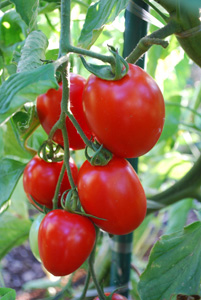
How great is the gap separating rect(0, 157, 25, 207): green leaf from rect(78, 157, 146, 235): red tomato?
0.64 ft

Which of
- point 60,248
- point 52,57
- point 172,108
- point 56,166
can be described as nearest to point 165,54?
point 172,108

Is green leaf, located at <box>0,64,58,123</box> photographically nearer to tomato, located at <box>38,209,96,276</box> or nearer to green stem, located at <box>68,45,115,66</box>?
green stem, located at <box>68,45,115,66</box>

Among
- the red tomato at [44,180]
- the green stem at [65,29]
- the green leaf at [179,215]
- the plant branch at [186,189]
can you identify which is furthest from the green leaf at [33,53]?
the green leaf at [179,215]

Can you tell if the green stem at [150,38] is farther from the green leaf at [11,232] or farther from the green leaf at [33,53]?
the green leaf at [11,232]

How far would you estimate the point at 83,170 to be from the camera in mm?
529

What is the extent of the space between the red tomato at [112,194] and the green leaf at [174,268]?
0.08 metres

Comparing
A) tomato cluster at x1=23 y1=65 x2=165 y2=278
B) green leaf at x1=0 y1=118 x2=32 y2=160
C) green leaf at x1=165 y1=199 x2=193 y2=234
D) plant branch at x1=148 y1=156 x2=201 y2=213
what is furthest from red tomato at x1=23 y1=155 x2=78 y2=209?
green leaf at x1=165 y1=199 x2=193 y2=234

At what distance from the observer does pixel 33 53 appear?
514 millimetres

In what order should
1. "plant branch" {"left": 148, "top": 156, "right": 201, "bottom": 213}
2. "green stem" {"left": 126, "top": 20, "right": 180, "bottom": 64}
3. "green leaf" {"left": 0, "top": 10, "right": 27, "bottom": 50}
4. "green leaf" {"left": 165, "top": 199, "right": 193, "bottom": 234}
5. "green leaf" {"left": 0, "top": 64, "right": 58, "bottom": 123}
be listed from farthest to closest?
"green leaf" {"left": 165, "top": 199, "right": 193, "bottom": 234} → "plant branch" {"left": 148, "top": 156, "right": 201, "bottom": 213} → "green leaf" {"left": 0, "top": 10, "right": 27, "bottom": 50} → "green stem" {"left": 126, "top": 20, "right": 180, "bottom": 64} → "green leaf" {"left": 0, "top": 64, "right": 58, "bottom": 123}

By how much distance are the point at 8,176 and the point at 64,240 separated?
22 centimetres

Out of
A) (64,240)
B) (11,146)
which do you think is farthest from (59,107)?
(11,146)

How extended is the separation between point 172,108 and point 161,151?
340 millimetres

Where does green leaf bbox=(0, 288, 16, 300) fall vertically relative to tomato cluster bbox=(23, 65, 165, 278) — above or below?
below

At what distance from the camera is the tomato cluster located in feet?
1.54
